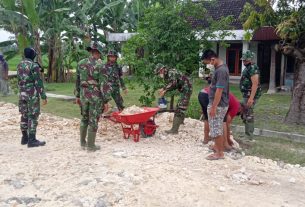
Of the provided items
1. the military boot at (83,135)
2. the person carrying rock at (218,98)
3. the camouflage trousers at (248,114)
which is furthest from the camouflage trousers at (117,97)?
the person carrying rock at (218,98)

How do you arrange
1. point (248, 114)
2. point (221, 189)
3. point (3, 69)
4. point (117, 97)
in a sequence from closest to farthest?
point (221, 189), point (248, 114), point (117, 97), point (3, 69)

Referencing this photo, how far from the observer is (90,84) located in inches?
264

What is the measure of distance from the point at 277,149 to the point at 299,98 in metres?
2.75

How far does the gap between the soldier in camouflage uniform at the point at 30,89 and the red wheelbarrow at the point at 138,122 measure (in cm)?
142

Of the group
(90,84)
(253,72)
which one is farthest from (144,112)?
(253,72)

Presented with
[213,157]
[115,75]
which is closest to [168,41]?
[115,75]

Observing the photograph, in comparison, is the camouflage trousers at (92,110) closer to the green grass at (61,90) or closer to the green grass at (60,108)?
the green grass at (60,108)

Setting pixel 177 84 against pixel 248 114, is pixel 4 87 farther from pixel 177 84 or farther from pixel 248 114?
pixel 248 114

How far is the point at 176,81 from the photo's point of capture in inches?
307

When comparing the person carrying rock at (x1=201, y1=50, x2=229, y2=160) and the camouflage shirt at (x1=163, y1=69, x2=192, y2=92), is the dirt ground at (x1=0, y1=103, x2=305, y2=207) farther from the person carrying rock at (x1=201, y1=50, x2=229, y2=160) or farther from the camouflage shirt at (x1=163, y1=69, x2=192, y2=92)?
the camouflage shirt at (x1=163, y1=69, x2=192, y2=92)

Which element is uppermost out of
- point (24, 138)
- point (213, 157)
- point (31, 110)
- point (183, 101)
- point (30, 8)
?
point (30, 8)

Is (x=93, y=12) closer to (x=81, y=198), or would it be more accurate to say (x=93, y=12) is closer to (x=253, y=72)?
(x=253, y=72)

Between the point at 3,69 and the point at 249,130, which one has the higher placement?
the point at 3,69

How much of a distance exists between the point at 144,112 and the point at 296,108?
14.0ft
